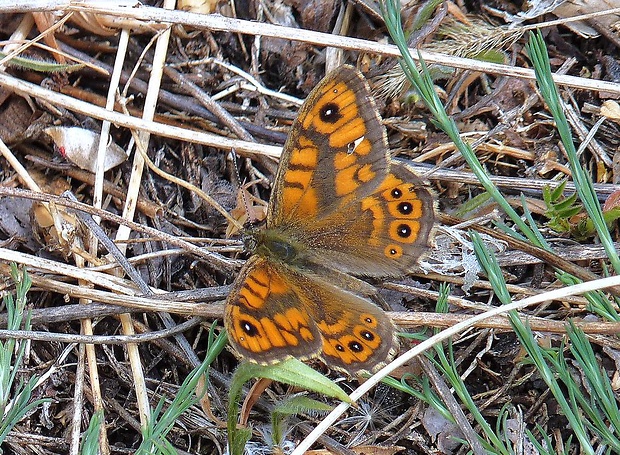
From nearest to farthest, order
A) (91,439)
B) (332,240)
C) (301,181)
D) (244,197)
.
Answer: (91,439), (301,181), (332,240), (244,197)

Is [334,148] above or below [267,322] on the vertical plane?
above

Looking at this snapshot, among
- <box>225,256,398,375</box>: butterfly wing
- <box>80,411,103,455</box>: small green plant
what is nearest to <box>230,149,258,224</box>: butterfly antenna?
<box>225,256,398,375</box>: butterfly wing

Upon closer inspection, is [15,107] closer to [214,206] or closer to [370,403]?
[214,206]

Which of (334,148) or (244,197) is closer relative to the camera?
(334,148)

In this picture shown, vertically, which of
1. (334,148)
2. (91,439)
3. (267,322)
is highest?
(334,148)


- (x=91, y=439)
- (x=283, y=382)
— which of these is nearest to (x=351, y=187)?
(x=283, y=382)

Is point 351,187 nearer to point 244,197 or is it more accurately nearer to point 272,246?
point 272,246
